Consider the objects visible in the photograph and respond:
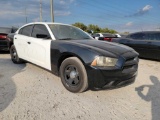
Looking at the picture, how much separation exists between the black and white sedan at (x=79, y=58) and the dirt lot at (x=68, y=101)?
0.31 meters

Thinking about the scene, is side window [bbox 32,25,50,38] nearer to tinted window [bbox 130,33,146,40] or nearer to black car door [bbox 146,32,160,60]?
black car door [bbox 146,32,160,60]

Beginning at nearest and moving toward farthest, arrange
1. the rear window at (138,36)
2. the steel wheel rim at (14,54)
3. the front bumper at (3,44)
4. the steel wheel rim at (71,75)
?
the steel wheel rim at (71,75), the steel wheel rim at (14,54), the rear window at (138,36), the front bumper at (3,44)

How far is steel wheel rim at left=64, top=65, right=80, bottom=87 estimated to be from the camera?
3.80 metres

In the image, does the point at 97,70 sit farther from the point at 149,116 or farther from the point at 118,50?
the point at 149,116

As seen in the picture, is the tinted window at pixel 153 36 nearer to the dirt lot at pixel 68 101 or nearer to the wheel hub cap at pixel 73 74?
the dirt lot at pixel 68 101

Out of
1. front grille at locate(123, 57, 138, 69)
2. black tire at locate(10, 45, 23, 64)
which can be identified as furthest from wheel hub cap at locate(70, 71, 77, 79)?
black tire at locate(10, 45, 23, 64)

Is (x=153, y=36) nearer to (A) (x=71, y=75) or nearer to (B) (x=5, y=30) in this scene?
(A) (x=71, y=75)

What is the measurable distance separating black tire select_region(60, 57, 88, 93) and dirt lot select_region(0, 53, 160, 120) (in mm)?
157

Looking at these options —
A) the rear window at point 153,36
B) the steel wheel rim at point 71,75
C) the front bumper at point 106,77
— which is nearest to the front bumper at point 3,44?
the steel wheel rim at point 71,75

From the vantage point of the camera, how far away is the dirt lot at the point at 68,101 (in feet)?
9.76

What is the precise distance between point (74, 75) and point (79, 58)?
0.40 meters

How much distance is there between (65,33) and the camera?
480 centimetres

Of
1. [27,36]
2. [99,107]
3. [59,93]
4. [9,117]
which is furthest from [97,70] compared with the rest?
[27,36]

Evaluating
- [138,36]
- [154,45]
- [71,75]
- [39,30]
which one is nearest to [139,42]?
[138,36]
